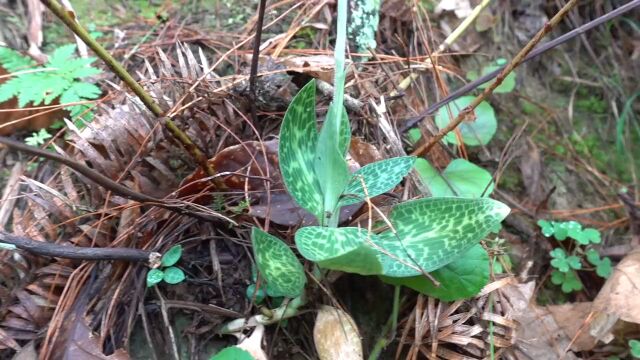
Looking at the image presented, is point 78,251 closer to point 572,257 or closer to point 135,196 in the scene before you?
→ point 135,196

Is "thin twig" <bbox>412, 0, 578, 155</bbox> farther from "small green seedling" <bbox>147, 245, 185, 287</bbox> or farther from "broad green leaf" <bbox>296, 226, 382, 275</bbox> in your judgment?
"small green seedling" <bbox>147, 245, 185, 287</bbox>

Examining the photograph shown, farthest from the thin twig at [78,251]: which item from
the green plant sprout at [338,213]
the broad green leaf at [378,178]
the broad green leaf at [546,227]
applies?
the broad green leaf at [546,227]

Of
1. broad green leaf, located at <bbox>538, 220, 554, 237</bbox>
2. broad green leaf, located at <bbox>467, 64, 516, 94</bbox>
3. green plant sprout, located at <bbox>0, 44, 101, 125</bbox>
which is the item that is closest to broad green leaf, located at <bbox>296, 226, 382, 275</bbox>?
green plant sprout, located at <bbox>0, 44, 101, 125</bbox>

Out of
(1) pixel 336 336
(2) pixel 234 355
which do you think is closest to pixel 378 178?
(1) pixel 336 336

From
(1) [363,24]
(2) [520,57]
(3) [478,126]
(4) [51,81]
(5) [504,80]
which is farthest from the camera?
(5) [504,80]

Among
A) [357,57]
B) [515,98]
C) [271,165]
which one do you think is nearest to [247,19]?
[357,57]

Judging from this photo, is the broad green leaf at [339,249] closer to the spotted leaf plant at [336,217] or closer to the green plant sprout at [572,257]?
the spotted leaf plant at [336,217]
